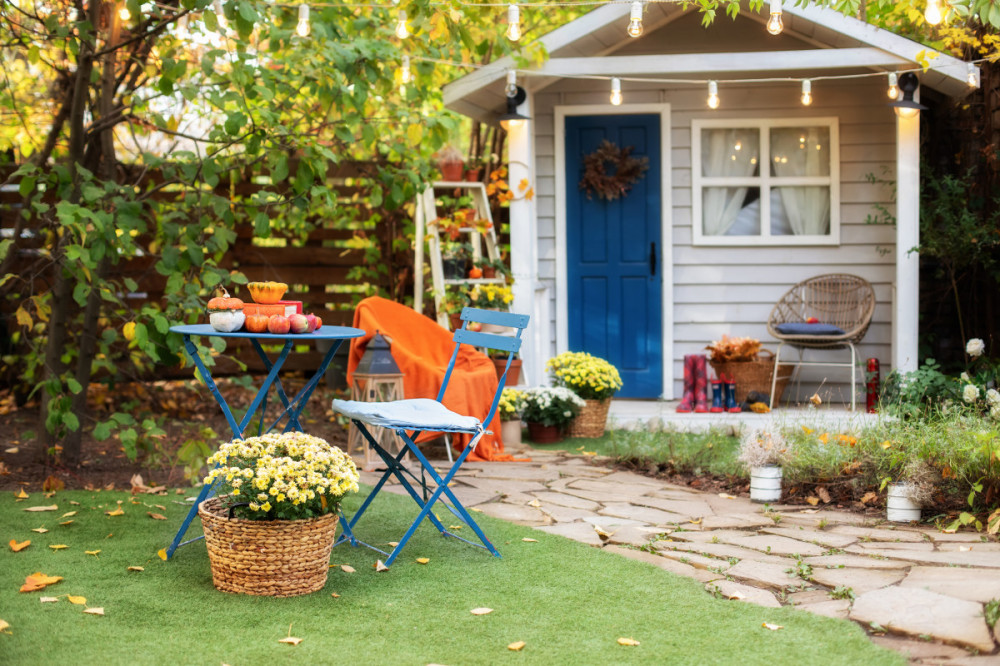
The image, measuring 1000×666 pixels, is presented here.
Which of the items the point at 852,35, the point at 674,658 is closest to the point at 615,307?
the point at 852,35

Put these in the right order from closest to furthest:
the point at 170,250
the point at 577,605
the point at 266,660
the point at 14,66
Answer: the point at 266,660, the point at 577,605, the point at 170,250, the point at 14,66

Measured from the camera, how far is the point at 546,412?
255 inches

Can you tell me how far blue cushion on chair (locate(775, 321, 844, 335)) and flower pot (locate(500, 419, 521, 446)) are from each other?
205cm

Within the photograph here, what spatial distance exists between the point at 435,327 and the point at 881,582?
12.0 ft

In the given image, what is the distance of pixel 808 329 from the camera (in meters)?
6.89

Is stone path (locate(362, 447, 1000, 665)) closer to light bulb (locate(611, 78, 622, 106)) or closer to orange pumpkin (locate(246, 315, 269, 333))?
orange pumpkin (locate(246, 315, 269, 333))

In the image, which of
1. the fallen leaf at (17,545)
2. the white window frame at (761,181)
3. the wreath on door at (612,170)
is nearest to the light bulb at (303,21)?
the fallen leaf at (17,545)

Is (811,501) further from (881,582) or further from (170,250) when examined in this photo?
(170,250)

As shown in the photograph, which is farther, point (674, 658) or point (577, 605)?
point (577, 605)

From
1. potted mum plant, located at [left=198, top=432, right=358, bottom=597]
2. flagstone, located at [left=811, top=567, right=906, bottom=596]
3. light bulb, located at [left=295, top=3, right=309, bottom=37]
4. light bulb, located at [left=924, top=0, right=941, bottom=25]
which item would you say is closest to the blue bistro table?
potted mum plant, located at [left=198, top=432, right=358, bottom=597]

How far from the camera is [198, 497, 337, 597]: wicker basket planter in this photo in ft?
10.5

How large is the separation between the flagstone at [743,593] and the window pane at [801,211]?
4.76 metres

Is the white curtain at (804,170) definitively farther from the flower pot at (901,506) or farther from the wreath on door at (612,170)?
the flower pot at (901,506)

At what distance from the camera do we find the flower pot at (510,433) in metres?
6.37
